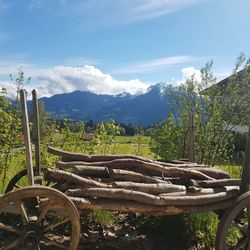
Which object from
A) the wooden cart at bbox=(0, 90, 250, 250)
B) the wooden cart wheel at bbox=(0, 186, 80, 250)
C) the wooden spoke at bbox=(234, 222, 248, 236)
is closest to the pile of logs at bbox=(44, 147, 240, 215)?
the wooden cart at bbox=(0, 90, 250, 250)

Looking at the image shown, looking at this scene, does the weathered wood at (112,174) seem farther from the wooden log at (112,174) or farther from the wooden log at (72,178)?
the wooden log at (72,178)

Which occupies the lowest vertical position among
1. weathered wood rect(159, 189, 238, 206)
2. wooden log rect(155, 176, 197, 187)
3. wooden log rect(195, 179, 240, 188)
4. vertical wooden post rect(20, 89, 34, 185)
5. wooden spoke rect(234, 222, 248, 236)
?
wooden spoke rect(234, 222, 248, 236)

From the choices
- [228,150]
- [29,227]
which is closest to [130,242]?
[29,227]

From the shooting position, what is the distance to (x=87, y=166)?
523cm

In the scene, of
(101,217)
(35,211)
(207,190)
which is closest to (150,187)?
(207,190)

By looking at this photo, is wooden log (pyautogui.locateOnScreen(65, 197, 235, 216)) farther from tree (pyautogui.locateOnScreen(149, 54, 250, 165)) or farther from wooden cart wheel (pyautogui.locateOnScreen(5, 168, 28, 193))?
tree (pyautogui.locateOnScreen(149, 54, 250, 165))

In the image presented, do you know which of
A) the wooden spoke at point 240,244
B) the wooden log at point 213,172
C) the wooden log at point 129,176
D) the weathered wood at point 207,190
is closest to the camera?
the wooden log at point 129,176

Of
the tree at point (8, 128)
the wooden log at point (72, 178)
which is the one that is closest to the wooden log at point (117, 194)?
the wooden log at point (72, 178)

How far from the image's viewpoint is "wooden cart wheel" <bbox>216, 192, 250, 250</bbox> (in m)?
5.16

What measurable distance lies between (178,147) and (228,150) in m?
1.99

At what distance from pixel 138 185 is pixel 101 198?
0.49 metres

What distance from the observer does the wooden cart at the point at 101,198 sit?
4492mm

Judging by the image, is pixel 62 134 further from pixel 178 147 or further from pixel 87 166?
pixel 87 166

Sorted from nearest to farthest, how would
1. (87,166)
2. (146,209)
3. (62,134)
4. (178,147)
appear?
1. (146,209)
2. (87,166)
3. (62,134)
4. (178,147)
